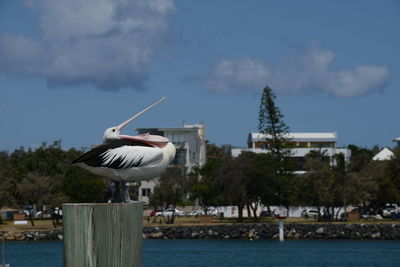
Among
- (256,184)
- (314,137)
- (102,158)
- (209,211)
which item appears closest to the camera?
(102,158)

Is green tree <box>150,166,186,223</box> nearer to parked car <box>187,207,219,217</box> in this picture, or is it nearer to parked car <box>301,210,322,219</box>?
parked car <box>187,207,219,217</box>

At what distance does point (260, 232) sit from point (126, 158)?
55.7m

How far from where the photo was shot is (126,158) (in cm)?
738

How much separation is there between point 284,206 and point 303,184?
21.8ft

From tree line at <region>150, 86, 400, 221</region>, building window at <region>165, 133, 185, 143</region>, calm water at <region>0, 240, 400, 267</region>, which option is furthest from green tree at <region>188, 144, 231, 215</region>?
building window at <region>165, 133, 185, 143</region>

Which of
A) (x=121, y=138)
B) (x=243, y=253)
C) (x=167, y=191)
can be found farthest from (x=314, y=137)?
(x=121, y=138)

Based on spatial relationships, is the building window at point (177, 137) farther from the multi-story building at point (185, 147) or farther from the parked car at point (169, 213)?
the parked car at point (169, 213)

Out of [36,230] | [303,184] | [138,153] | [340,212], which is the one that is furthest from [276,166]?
[138,153]

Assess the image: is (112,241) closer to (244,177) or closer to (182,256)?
(182,256)

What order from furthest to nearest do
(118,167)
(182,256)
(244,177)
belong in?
(244,177), (182,256), (118,167)

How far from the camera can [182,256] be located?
165ft

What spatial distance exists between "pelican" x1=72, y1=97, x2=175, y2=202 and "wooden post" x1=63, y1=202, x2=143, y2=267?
4.19 feet

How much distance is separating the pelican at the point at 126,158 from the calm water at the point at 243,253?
1481 inches

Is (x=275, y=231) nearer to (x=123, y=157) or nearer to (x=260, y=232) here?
(x=260, y=232)
